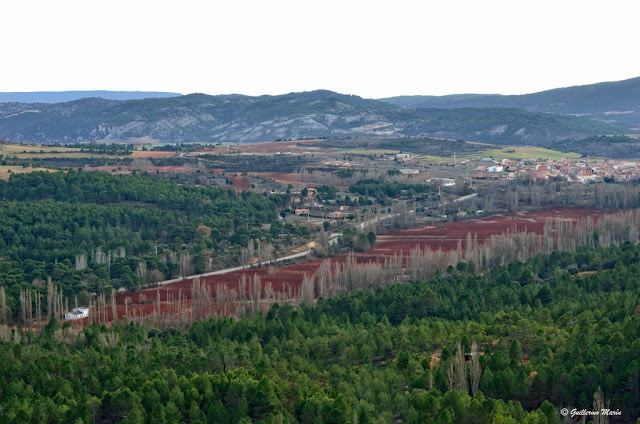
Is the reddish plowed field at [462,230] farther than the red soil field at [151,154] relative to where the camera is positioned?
No

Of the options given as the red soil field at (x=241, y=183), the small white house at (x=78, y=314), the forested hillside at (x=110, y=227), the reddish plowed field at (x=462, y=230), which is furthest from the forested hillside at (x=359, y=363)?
the red soil field at (x=241, y=183)

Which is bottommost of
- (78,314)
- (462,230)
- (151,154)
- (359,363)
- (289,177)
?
(78,314)

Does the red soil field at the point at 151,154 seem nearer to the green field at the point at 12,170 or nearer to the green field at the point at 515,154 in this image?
the green field at the point at 12,170

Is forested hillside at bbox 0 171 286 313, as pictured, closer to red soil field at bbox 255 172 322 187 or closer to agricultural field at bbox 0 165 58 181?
agricultural field at bbox 0 165 58 181

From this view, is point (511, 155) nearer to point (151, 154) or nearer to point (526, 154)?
point (526, 154)

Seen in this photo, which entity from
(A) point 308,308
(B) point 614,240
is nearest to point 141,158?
(B) point 614,240

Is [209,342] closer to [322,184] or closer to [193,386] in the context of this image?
[193,386]
